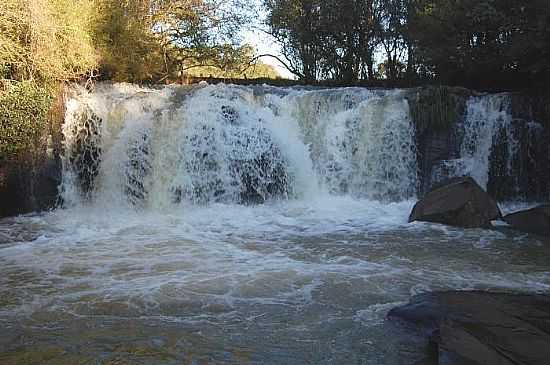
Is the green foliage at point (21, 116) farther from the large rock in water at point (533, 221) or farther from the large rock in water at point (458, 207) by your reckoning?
the large rock in water at point (533, 221)

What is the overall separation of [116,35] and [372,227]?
8.37 meters

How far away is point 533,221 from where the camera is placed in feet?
25.4

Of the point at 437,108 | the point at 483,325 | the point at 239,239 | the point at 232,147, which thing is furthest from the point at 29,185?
the point at 483,325

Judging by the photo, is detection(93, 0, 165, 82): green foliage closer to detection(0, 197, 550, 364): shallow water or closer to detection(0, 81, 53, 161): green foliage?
detection(0, 81, 53, 161): green foliage

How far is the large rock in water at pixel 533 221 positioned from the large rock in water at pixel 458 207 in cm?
32

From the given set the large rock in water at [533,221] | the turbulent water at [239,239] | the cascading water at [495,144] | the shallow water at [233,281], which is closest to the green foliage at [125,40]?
the turbulent water at [239,239]

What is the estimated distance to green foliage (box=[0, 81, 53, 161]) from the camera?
363 inches

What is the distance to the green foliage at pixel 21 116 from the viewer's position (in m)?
9.22

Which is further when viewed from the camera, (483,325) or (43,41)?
(43,41)

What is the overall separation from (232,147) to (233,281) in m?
5.13

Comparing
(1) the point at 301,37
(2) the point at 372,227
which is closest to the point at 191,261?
(2) the point at 372,227

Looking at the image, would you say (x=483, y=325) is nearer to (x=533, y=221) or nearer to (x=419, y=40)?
(x=533, y=221)

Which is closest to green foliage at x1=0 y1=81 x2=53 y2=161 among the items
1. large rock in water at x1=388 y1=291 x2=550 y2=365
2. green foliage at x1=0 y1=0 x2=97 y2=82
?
green foliage at x1=0 y1=0 x2=97 y2=82

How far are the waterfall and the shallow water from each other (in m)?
0.95
